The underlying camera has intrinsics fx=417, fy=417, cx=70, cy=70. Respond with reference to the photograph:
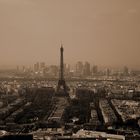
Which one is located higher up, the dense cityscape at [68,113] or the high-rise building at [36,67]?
the high-rise building at [36,67]

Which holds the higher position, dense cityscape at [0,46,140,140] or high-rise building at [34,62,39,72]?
high-rise building at [34,62,39,72]

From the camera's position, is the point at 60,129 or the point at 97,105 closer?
the point at 60,129

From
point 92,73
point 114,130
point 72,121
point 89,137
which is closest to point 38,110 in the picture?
point 72,121

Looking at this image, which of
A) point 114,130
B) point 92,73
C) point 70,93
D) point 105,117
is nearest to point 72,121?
point 105,117

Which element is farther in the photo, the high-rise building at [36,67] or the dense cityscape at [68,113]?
the high-rise building at [36,67]

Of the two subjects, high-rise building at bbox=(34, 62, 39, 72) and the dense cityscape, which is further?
high-rise building at bbox=(34, 62, 39, 72)

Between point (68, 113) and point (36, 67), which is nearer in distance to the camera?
point (68, 113)

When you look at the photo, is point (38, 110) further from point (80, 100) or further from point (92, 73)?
point (92, 73)

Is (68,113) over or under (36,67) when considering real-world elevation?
under

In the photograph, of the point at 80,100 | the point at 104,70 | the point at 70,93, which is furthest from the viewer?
the point at 104,70

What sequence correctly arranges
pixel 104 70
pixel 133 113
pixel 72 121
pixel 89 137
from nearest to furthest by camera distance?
pixel 89 137 → pixel 72 121 → pixel 133 113 → pixel 104 70
